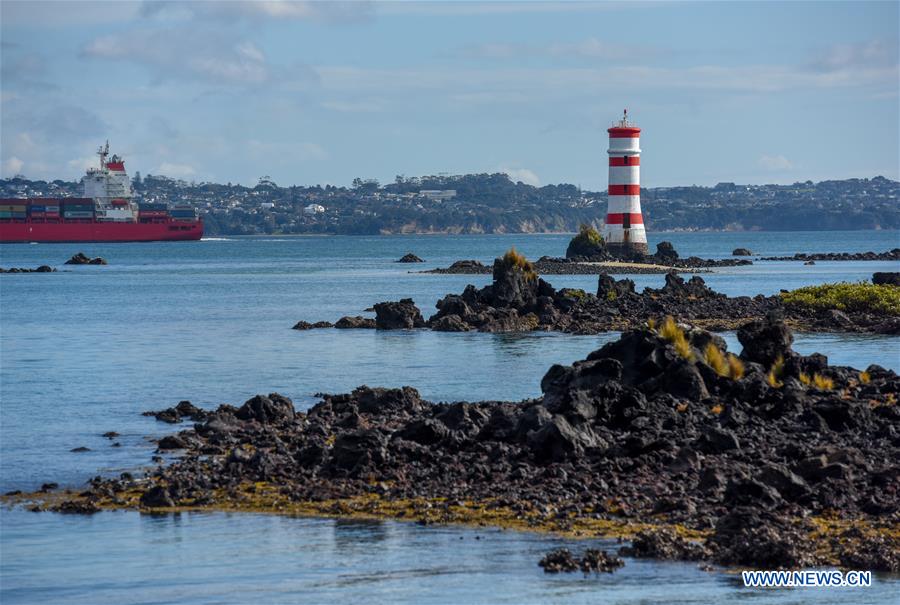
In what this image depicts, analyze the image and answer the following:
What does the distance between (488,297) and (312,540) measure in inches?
1232

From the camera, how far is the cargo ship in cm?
16688

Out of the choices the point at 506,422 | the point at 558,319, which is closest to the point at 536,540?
the point at 506,422

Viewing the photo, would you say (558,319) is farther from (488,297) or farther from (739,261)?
(739,261)

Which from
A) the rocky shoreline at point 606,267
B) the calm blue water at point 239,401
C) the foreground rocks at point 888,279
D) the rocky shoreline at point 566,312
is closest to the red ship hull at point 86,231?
the rocky shoreline at point 606,267

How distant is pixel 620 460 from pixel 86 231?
158358mm

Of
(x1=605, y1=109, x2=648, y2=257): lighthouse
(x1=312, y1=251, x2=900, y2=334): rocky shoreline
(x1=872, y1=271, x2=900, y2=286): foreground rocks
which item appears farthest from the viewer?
(x1=605, y1=109, x2=648, y2=257): lighthouse

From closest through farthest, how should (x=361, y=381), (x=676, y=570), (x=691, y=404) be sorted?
(x=676, y=570), (x=691, y=404), (x=361, y=381)

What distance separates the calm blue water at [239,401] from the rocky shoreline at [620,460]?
0.71 meters

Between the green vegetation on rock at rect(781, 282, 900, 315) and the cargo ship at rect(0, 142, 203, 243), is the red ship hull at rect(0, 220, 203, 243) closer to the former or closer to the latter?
the cargo ship at rect(0, 142, 203, 243)

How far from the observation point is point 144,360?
121 ft

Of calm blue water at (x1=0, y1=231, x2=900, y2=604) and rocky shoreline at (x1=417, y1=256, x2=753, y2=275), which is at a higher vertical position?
rocky shoreline at (x1=417, y1=256, x2=753, y2=275)
